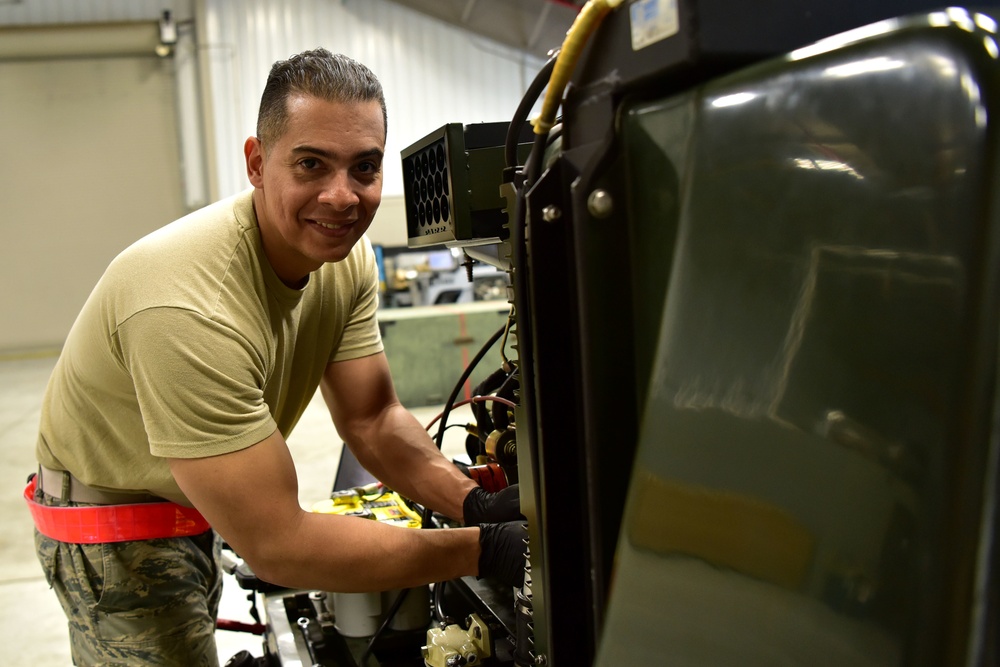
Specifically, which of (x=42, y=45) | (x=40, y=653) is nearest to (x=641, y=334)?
(x=40, y=653)

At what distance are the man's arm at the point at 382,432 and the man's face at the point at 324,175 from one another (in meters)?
0.40

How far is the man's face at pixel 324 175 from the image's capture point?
47.5 inches

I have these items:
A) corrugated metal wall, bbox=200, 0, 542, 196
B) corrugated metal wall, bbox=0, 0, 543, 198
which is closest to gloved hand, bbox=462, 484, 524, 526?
corrugated metal wall, bbox=0, 0, 543, 198

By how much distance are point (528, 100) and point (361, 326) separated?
3.21 ft

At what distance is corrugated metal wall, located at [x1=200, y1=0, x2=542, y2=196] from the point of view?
6.70 m

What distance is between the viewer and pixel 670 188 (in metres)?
0.54

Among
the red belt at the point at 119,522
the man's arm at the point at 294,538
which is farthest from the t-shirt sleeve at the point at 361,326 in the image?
the man's arm at the point at 294,538

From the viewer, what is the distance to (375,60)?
6.89m

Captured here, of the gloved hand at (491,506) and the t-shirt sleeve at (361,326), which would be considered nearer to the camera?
the gloved hand at (491,506)

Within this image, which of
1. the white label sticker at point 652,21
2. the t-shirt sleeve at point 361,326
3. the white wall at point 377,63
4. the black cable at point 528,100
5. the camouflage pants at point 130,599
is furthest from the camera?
the white wall at point 377,63

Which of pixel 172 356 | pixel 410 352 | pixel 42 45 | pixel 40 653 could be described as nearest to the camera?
pixel 172 356

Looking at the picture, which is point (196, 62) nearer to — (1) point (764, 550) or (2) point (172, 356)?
(2) point (172, 356)

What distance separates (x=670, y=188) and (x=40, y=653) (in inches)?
112

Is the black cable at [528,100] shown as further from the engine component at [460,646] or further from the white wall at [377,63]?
the white wall at [377,63]
